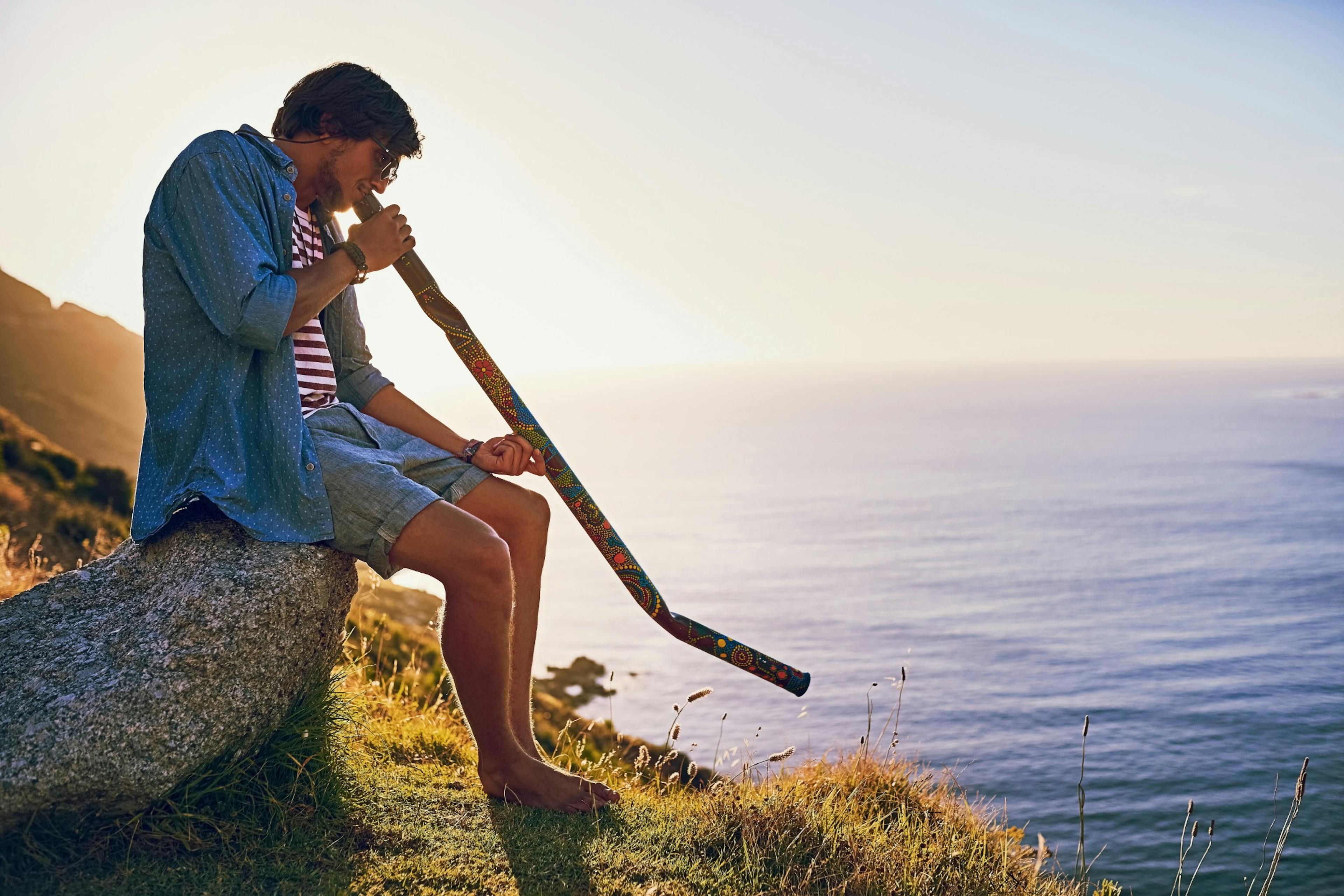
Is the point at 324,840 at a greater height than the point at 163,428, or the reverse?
the point at 163,428

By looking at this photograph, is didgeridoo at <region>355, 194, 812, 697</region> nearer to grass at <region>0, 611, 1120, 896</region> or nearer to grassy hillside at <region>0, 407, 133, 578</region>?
grass at <region>0, 611, 1120, 896</region>

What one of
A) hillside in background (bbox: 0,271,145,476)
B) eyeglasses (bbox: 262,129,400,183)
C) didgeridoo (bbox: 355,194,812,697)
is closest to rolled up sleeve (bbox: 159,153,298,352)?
eyeglasses (bbox: 262,129,400,183)

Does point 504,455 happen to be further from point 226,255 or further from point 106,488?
point 106,488

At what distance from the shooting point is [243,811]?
287 cm

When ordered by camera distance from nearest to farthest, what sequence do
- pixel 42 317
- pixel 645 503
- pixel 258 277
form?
pixel 258 277
pixel 42 317
pixel 645 503

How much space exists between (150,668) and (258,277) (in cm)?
117

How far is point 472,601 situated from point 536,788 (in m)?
0.78

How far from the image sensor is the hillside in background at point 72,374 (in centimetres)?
4050

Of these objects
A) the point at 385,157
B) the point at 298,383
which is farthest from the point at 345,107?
the point at 298,383

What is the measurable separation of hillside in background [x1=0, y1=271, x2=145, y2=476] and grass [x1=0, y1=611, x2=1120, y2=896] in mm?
37449

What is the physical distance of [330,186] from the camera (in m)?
3.22

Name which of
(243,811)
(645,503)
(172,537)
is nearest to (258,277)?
(172,537)

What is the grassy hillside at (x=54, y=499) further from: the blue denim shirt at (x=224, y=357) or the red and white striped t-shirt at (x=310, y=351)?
the blue denim shirt at (x=224, y=357)

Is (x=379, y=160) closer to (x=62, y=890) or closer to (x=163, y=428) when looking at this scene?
(x=163, y=428)
